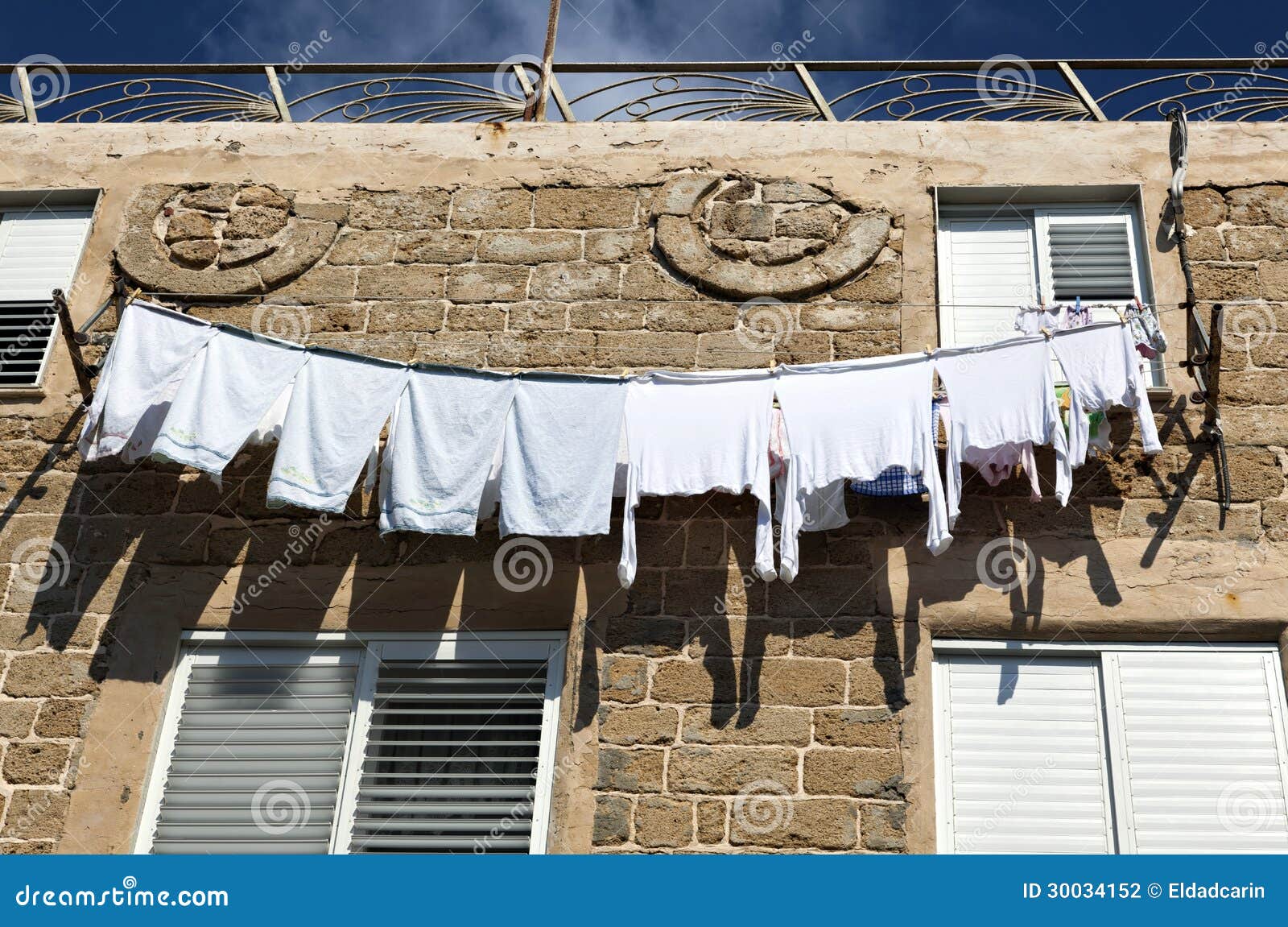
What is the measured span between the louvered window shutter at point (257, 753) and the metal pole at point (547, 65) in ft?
10.8

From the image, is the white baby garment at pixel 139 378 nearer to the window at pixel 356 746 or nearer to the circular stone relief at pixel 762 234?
the window at pixel 356 746

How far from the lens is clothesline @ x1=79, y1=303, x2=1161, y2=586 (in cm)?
593

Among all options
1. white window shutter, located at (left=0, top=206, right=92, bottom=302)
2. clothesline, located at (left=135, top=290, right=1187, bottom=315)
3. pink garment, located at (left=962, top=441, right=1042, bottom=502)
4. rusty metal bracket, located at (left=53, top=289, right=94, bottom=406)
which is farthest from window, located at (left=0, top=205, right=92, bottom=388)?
pink garment, located at (left=962, top=441, right=1042, bottom=502)

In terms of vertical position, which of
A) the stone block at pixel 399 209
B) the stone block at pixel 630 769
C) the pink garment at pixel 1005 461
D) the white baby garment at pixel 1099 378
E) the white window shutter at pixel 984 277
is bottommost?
the stone block at pixel 630 769

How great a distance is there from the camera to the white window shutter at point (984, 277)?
6.96 meters

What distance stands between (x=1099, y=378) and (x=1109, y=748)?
1.61 metres

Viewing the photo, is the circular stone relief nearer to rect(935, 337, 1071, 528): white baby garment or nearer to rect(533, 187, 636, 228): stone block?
rect(533, 187, 636, 228): stone block

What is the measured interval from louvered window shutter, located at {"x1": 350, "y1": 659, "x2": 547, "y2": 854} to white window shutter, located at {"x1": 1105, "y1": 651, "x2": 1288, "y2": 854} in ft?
8.30

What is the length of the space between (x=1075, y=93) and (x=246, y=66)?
469 centimetres

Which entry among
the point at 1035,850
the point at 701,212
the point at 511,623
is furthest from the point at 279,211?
the point at 1035,850

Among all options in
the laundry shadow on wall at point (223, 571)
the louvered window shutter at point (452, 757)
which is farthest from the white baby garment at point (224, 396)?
the louvered window shutter at point (452, 757)

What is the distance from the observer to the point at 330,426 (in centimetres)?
614

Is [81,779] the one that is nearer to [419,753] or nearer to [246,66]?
[419,753]

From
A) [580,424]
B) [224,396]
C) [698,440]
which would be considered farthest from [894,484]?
[224,396]
